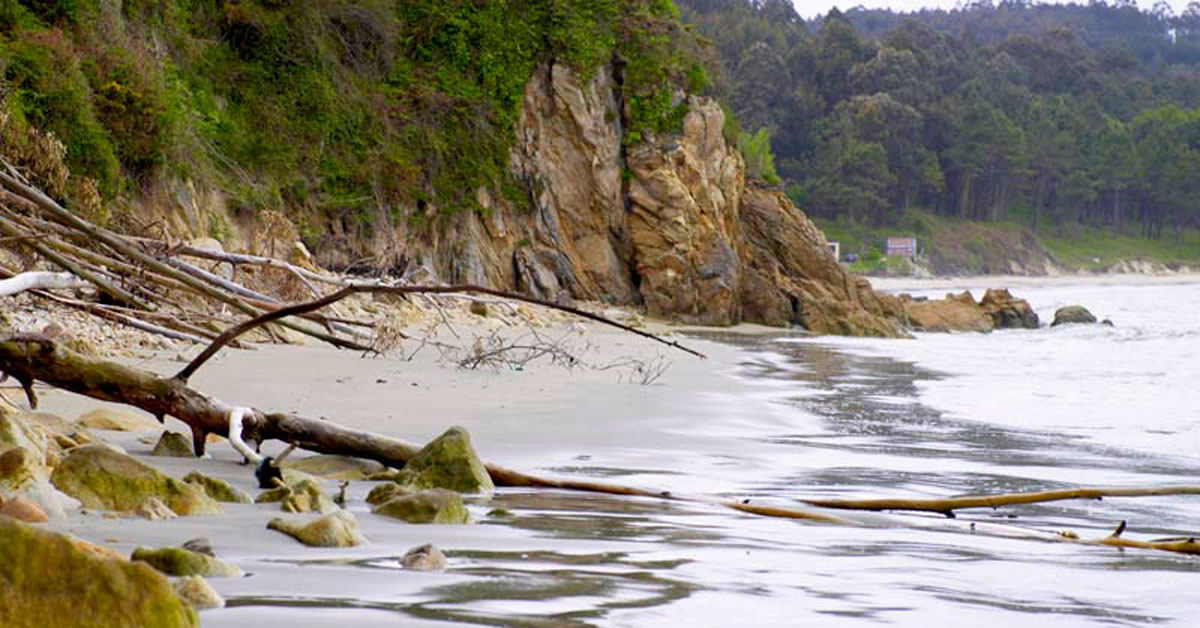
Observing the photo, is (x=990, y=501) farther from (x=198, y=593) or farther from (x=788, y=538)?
(x=198, y=593)

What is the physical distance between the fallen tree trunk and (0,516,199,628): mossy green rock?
2.36 m

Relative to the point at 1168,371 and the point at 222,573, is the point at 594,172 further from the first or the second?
the point at 222,573

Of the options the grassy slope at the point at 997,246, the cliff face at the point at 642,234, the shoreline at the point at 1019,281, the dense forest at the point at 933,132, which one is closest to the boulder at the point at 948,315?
the cliff face at the point at 642,234

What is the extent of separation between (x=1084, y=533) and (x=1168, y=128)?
11482 centimetres

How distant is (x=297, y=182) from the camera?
19.5m

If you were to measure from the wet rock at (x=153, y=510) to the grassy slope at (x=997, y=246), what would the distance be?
255ft

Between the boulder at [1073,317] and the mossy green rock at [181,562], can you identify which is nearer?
the mossy green rock at [181,562]

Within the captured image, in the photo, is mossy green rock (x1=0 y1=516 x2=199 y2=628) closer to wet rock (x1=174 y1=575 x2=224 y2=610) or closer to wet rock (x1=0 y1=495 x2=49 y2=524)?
wet rock (x1=174 y1=575 x2=224 y2=610)

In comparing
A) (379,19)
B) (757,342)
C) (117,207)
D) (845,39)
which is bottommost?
(757,342)

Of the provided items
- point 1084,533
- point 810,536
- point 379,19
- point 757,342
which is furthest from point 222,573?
point 379,19

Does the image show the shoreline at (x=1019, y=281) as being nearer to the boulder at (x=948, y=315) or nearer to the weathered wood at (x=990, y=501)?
the boulder at (x=948, y=315)

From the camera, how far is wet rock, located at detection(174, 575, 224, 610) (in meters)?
2.21

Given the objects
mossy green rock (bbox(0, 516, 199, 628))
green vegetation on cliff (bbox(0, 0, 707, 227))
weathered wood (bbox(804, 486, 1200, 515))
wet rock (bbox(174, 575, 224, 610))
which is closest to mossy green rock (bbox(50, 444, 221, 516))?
wet rock (bbox(174, 575, 224, 610))

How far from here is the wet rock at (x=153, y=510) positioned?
10.3 feet
